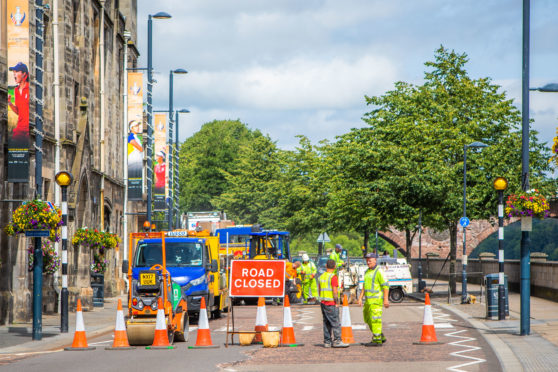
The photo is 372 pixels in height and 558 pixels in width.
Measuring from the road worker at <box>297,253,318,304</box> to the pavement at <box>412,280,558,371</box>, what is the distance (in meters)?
4.75

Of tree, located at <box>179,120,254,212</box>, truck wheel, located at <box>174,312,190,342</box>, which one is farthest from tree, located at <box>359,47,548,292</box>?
tree, located at <box>179,120,254,212</box>

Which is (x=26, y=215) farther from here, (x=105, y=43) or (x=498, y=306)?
(x=105, y=43)

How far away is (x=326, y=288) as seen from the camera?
17.5 metres

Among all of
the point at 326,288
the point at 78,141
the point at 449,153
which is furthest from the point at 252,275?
the point at 449,153

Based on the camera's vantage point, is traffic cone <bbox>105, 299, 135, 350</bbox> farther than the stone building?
No

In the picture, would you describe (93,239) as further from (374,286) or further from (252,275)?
(374,286)

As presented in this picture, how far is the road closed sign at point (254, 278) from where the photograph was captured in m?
18.0

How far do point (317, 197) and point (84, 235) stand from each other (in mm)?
38274

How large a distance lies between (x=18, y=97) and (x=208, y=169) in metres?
83.0

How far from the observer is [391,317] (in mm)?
26781

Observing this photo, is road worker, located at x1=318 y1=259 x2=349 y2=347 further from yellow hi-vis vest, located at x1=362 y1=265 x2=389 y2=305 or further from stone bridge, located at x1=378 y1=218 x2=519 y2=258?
stone bridge, located at x1=378 y1=218 x2=519 y2=258

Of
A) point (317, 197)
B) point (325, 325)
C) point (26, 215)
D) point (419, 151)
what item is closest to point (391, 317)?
point (325, 325)

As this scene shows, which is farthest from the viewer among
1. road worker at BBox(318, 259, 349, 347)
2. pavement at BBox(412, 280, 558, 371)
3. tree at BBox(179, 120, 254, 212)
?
tree at BBox(179, 120, 254, 212)

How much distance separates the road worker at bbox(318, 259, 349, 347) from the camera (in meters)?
17.3
